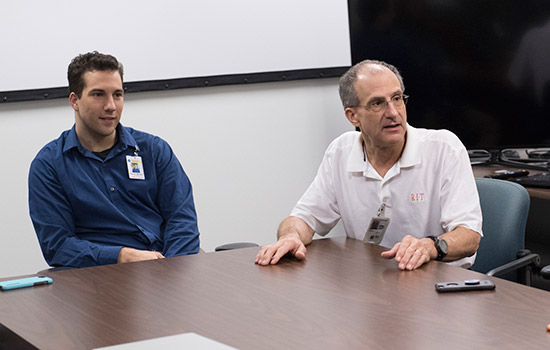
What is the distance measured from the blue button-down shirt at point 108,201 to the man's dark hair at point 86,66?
21 cm

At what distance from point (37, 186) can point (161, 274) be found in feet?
3.31

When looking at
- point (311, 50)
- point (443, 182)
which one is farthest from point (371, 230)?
point (311, 50)

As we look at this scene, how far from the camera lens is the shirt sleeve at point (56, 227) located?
2842 millimetres

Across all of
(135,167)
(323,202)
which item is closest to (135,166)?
(135,167)

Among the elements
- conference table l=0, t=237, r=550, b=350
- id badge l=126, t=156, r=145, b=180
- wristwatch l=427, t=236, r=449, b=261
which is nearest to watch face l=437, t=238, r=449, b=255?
wristwatch l=427, t=236, r=449, b=261

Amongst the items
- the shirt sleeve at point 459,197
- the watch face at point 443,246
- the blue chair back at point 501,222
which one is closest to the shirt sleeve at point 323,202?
the shirt sleeve at point 459,197

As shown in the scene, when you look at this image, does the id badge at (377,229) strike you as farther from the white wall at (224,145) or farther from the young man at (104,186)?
the white wall at (224,145)

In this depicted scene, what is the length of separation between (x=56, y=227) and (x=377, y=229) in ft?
4.17

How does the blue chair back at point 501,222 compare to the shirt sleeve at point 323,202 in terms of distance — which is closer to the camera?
the blue chair back at point 501,222

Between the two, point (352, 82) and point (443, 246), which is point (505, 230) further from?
point (352, 82)

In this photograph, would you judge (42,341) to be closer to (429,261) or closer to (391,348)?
(391,348)

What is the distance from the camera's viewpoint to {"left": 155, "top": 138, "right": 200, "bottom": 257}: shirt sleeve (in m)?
3.04

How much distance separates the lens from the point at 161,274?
7.33ft

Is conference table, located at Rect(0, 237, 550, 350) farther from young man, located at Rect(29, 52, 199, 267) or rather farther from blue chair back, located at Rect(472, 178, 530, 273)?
young man, located at Rect(29, 52, 199, 267)
